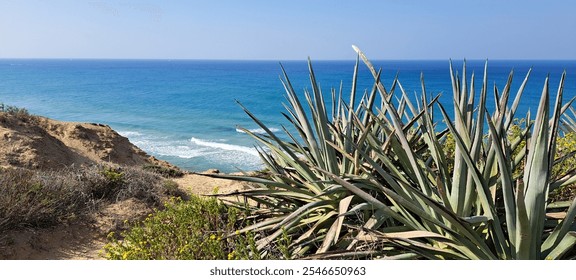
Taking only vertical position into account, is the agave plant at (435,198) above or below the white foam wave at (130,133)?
above

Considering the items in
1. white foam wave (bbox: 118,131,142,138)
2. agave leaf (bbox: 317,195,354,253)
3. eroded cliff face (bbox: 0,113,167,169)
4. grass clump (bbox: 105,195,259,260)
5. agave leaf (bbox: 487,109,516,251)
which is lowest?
white foam wave (bbox: 118,131,142,138)

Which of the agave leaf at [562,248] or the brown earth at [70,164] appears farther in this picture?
the brown earth at [70,164]

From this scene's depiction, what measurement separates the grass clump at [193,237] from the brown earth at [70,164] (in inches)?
16.4

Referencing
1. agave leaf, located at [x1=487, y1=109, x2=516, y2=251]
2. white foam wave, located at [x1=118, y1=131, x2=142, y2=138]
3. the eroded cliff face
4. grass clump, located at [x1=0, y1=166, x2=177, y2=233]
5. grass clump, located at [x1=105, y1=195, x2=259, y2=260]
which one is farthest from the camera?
white foam wave, located at [x1=118, y1=131, x2=142, y2=138]

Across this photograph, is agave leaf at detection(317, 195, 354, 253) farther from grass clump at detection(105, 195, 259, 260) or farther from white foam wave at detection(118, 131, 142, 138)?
white foam wave at detection(118, 131, 142, 138)

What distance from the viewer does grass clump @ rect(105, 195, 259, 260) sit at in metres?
3.15

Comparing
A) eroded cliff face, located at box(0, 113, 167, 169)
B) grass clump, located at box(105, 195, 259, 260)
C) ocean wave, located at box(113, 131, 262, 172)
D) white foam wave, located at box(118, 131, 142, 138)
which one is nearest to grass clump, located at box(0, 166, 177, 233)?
grass clump, located at box(105, 195, 259, 260)

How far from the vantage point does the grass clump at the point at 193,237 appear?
10.3 ft

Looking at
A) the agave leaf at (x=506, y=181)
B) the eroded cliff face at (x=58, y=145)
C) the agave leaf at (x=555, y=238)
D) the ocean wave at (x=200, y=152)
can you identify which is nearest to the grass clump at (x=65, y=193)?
the eroded cliff face at (x=58, y=145)

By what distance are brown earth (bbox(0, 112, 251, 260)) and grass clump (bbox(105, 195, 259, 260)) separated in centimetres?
42

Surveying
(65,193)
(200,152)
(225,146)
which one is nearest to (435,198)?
(65,193)

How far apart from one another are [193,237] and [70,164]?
7.34m

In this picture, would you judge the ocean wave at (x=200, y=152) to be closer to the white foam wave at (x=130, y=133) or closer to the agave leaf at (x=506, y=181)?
the white foam wave at (x=130, y=133)
